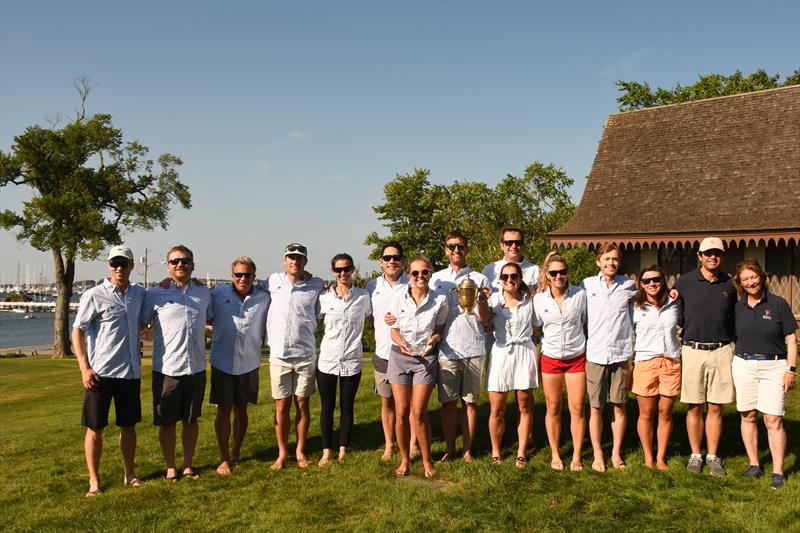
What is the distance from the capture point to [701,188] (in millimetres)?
16875

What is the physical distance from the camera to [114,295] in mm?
5957

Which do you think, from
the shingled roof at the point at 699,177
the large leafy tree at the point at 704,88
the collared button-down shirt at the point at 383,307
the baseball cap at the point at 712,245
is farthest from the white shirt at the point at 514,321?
the large leafy tree at the point at 704,88

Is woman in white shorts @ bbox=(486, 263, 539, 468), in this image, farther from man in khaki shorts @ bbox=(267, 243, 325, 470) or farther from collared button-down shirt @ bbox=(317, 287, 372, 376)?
man in khaki shorts @ bbox=(267, 243, 325, 470)

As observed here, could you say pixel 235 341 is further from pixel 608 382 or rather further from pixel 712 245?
pixel 712 245

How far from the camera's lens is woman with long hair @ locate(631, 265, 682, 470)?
19.7 ft

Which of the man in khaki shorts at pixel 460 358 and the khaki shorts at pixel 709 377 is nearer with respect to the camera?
the khaki shorts at pixel 709 377

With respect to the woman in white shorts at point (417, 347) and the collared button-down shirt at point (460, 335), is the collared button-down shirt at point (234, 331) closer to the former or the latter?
the woman in white shorts at point (417, 347)

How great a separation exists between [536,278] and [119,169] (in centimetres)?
3814

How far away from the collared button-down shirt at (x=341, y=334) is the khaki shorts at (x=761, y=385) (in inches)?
143

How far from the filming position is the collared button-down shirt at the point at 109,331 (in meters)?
5.89

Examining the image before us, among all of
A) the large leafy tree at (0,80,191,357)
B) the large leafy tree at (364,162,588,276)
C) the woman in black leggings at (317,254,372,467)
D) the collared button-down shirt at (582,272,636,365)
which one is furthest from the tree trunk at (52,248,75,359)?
the collared button-down shirt at (582,272,636,365)

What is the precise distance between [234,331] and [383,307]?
5.06 feet

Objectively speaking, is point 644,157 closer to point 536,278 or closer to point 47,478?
point 536,278

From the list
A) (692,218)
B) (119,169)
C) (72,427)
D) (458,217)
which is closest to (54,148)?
(119,169)
